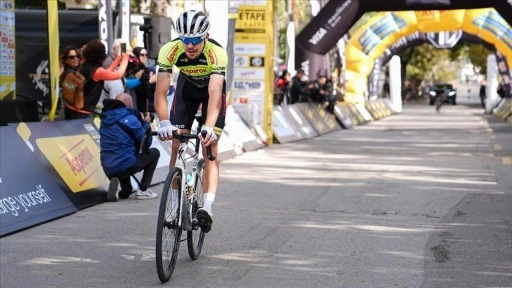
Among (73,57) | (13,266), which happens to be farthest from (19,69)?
(13,266)

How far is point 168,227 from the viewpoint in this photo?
792cm

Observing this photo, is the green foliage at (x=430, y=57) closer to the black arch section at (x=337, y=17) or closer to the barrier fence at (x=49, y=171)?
the black arch section at (x=337, y=17)

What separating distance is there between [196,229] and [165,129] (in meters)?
1.01

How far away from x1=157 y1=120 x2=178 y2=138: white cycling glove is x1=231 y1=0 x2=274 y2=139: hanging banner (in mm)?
16027

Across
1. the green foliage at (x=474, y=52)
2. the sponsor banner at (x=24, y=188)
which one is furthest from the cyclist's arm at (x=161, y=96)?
the green foliage at (x=474, y=52)

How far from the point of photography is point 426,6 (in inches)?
1148

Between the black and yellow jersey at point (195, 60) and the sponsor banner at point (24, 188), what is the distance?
2705mm

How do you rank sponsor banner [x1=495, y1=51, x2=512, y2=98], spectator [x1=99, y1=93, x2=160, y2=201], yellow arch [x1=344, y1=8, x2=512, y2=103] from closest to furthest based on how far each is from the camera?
spectator [x1=99, y1=93, x2=160, y2=201], yellow arch [x1=344, y1=8, x2=512, y2=103], sponsor banner [x1=495, y1=51, x2=512, y2=98]

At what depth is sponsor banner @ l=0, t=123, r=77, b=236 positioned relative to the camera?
1066cm

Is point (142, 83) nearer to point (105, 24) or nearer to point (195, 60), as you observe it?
point (105, 24)

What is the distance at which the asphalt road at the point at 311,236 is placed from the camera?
8.23 meters

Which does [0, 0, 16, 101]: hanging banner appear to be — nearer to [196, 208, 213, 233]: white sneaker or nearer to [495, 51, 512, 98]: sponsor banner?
[196, 208, 213, 233]: white sneaker

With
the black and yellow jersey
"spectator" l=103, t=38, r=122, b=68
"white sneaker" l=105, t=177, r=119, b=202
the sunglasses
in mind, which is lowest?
"white sneaker" l=105, t=177, r=119, b=202

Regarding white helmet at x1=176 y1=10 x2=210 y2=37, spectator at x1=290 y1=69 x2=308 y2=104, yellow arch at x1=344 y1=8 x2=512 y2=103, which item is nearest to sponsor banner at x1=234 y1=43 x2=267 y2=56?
spectator at x1=290 y1=69 x2=308 y2=104
